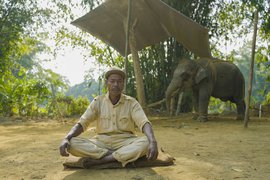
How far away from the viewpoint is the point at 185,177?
2.94 meters

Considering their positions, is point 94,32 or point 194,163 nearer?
point 194,163

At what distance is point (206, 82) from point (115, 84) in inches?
199

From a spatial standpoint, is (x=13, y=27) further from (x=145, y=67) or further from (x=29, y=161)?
(x=29, y=161)

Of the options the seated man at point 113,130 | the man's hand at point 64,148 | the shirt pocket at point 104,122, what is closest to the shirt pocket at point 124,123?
the seated man at point 113,130

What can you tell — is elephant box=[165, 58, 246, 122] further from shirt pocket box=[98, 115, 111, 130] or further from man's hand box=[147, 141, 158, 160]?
man's hand box=[147, 141, 158, 160]

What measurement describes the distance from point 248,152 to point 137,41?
496cm

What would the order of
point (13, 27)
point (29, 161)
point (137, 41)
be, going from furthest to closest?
point (13, 27) → point (137, 41) → point (29, 161)

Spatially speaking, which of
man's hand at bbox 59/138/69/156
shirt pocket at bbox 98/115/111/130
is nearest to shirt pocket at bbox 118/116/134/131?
shirt pocket at bbox 98/115/111/130

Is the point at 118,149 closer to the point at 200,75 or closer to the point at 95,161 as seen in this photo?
the point at 95,161

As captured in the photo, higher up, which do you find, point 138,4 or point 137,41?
point 138,4

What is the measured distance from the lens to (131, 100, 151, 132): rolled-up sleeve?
3.29m

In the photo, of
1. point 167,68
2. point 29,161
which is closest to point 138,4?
point 167,68

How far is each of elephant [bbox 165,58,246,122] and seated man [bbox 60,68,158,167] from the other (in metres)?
4.40

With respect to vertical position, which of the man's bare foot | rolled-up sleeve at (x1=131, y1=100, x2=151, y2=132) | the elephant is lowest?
the man's bare foot
